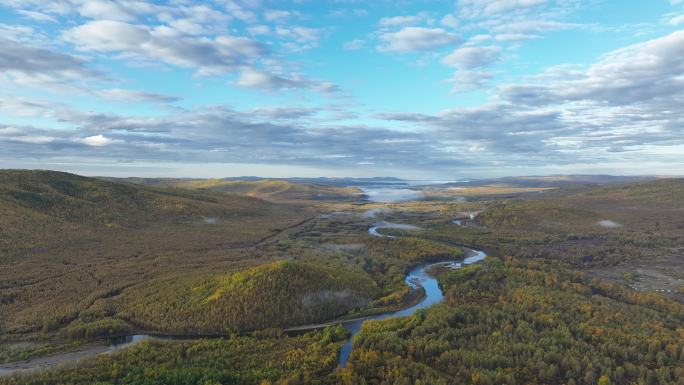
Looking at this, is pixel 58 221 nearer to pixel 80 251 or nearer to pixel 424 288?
pixel 80 251

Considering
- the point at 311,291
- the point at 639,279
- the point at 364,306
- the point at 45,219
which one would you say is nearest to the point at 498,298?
the point at 364,306

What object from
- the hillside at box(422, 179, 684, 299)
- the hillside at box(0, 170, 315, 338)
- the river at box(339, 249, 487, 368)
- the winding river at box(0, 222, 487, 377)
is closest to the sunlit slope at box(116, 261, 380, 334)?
the winding river at box(0, 222, 487, 377)

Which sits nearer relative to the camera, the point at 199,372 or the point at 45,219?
the point at 199,372

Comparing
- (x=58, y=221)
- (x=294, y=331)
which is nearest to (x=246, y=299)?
(x=294, y=331)

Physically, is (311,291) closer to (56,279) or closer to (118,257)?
(56,279)

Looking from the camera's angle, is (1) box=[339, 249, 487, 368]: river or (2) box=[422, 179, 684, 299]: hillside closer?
(1) box=[339, 249, 487, 368]: river

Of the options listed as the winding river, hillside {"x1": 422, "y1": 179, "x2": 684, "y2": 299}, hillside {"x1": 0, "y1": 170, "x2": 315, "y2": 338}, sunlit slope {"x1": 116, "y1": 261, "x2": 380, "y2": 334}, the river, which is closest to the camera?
the winding river

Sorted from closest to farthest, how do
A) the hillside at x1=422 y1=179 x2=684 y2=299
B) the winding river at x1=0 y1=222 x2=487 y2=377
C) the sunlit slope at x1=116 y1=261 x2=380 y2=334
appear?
the winding river at x1=0 y1=222 x2=487 y2=377
the sunlit slope at x1=116 y1=261 x2=380 y2=334
the hillside at x1=422 y1=179 x2=684 y2=299

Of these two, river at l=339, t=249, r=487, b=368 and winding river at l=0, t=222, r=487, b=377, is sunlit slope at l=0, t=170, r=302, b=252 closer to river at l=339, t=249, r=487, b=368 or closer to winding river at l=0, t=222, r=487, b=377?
winding river at l=0, t=222, r=487, b=377
